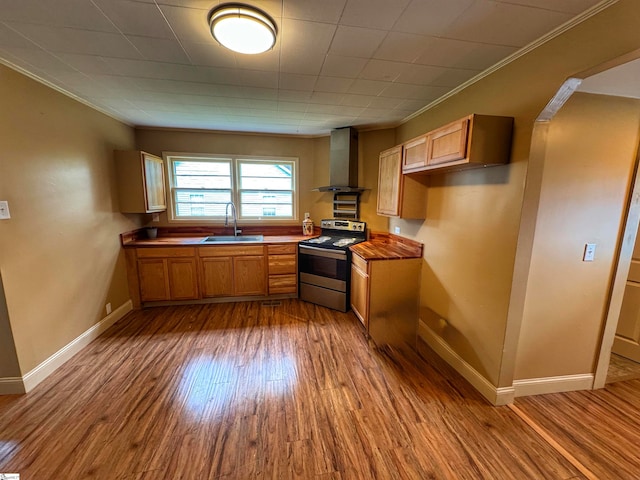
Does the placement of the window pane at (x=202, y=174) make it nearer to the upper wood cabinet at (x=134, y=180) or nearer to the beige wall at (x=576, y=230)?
the upper wood cabinet at (x=134, y=180)

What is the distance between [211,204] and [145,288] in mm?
1476

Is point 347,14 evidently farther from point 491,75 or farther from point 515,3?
point 491,75

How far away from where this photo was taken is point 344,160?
11.9 feet

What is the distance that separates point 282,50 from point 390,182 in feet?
5.68

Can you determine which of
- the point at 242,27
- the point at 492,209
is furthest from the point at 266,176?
the point at 492,209

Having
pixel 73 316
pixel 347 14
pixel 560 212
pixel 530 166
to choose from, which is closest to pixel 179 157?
pixel 73 316

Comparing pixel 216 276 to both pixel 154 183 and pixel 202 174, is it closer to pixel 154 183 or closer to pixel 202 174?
pixel 154 183

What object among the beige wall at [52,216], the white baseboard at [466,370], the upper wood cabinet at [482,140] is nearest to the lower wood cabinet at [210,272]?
the beige wall at [52,216]

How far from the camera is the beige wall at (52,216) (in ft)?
6.31

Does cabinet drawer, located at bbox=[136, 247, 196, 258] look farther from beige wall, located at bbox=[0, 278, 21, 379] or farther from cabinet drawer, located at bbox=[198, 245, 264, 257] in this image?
beige wall, located at bbox=[0, 278, 21, 379]

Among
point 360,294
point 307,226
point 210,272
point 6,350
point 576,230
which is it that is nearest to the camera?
point 576,230

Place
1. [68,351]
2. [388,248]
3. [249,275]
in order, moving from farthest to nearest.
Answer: [249,275]
[388,248]
[68,351]

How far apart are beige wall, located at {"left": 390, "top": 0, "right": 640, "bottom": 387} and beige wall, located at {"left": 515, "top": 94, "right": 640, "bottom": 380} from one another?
7.5 inches

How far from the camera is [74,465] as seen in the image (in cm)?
145
